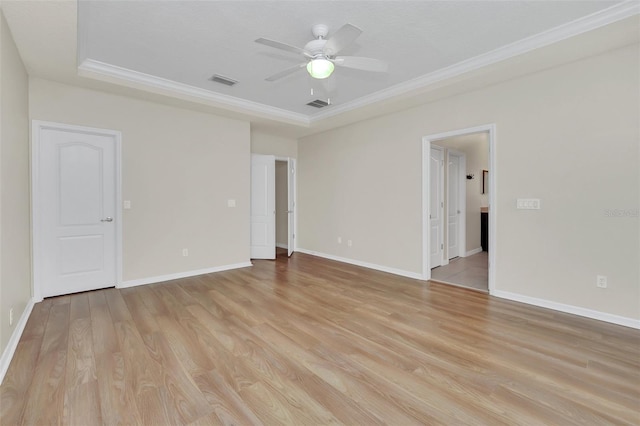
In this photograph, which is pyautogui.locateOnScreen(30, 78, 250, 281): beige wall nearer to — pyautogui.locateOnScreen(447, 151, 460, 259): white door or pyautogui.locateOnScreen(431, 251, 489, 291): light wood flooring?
pyautogui.locateOnScreen(431, 251, 489, 291): light wood flooring

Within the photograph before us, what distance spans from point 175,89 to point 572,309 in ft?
18.3

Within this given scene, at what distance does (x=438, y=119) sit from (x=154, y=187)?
431cm

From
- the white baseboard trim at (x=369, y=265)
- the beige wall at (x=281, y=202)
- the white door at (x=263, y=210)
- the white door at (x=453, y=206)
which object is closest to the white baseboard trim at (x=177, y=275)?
the white door at (x=263, y=210)

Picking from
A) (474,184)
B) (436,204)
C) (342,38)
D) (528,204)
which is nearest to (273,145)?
(436,204)

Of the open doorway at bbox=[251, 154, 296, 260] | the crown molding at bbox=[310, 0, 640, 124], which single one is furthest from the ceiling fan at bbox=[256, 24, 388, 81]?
the open doorway at bbox=[251, 154, 296, 260]

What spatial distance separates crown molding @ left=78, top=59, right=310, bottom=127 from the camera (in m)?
3.48

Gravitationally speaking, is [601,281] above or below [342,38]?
below

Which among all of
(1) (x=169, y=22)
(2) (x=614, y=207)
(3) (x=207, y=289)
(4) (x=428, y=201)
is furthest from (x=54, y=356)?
(2) (x=614, y=207)

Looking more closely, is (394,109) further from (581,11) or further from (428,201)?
(581,11)

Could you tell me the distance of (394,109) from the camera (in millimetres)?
4688

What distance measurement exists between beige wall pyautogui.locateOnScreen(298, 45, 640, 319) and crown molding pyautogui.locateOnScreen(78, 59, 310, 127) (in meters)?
2.14

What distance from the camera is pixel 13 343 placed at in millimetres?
2426

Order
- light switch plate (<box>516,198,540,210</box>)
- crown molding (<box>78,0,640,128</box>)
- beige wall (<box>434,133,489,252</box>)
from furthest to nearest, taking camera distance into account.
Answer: beige wall (<box>434,133,489,252</box>), light switch plate (<box>516,198,540,210</box>), crown molding (<box>78,0,640,128</box>)

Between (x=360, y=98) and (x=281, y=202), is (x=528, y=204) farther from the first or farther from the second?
(x=281, y=202)
